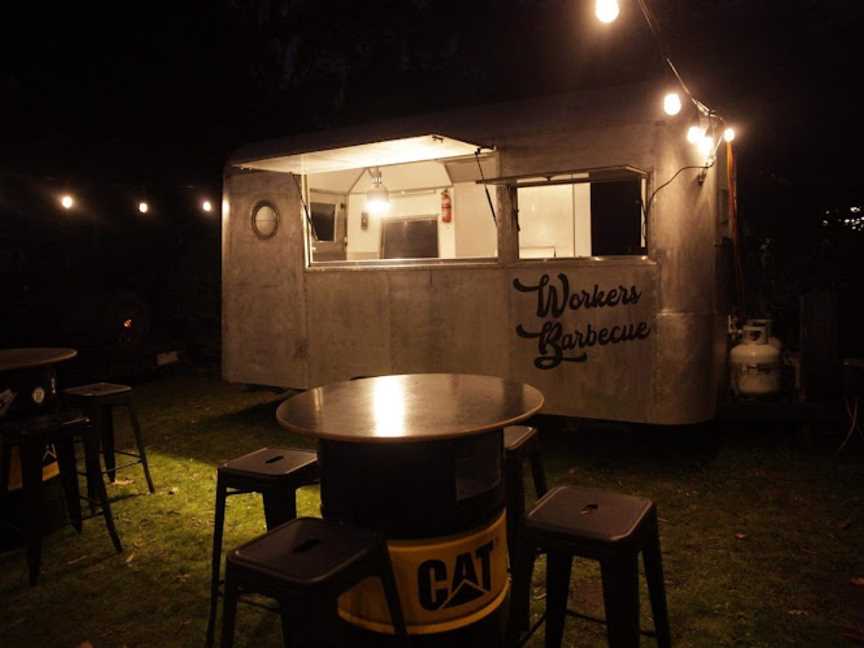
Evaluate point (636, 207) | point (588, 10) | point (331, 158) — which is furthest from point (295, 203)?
point (588, 10)

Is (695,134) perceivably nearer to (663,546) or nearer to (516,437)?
(663,546)

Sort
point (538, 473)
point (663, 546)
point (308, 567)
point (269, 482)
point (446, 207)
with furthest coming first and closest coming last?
point (446, 207) → point (663, 546) → point (538, 473) → point (269, 482) → point (308, 567)

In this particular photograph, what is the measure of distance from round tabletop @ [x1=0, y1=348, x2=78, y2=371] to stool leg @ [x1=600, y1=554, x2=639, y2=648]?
429 cm

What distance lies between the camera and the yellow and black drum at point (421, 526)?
9.61ft

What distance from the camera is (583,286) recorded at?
21.6 ft

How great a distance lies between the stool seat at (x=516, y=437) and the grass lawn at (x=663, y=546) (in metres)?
1.02

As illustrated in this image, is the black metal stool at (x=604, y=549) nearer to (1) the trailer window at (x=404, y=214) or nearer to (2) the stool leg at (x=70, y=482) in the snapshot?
(2) the stool leg at (x=70, y=482)

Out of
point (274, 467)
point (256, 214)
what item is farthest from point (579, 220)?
point (274, 467)

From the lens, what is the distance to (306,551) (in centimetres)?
257

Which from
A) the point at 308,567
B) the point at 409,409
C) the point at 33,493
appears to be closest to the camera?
the point at 308,567

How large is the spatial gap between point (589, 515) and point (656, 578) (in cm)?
53

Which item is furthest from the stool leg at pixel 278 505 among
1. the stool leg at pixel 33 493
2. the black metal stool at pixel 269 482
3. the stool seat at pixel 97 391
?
the stool seat at pixel 97 391

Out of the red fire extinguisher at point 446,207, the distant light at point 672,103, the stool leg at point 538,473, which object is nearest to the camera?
the stool leg at point 538,473

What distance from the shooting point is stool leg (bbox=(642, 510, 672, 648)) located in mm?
2871
